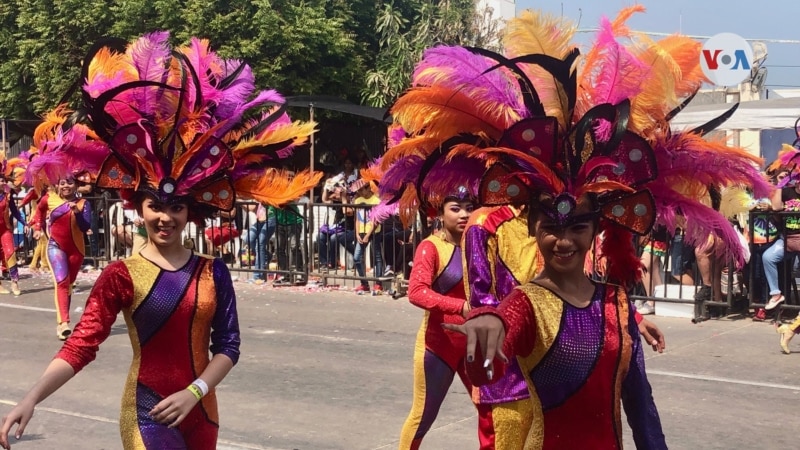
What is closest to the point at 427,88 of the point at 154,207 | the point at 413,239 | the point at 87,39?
the point at 154,207

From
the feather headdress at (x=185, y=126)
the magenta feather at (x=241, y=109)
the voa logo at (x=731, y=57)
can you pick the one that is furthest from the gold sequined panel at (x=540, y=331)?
the voa logo at (x=731, y=57)

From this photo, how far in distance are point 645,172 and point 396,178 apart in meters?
1.10

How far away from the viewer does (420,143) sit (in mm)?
3758

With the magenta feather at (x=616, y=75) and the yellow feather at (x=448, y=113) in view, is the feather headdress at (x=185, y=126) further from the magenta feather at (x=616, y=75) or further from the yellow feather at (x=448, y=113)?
the magenta feather at (x=616, y=75)

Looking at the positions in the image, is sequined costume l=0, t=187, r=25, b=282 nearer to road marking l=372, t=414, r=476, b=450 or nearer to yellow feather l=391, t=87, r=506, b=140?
road marking l=372, t=414, r=476, b=450

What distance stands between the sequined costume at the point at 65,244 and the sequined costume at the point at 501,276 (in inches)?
291

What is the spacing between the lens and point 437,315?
518 centimetres

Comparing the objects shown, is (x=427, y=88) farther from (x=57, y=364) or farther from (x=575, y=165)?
(x=57, y=364)

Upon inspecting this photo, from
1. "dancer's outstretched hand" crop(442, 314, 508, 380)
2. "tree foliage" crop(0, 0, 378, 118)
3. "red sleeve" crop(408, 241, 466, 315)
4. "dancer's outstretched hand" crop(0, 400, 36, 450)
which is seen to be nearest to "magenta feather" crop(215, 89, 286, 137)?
"red sleeve" crop(408, 241, 466, 315)

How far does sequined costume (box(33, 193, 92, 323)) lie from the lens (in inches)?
431

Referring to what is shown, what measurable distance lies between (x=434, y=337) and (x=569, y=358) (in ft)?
6.89

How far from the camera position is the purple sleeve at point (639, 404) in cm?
322

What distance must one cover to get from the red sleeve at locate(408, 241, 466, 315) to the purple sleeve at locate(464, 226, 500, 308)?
0.53 meters

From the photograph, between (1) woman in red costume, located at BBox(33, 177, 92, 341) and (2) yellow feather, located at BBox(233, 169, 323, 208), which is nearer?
(2) yellow feather, located at BBox(233, 169, 323, 208)
